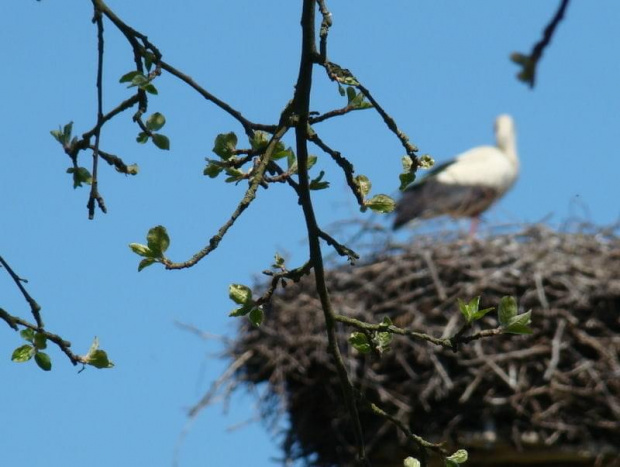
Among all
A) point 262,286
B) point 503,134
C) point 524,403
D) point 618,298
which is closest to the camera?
point 524,403

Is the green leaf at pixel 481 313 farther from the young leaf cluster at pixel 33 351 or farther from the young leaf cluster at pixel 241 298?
the young leaf cluster at pixel 33 351

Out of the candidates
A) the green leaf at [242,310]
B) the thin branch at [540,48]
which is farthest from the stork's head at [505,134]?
the thin branch at [540,48]

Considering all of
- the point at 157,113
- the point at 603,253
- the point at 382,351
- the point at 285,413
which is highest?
the point at 603,253

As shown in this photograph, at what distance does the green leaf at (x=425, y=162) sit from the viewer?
1429 mm

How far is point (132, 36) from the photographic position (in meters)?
1.48

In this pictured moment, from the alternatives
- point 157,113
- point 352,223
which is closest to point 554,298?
point 352,223

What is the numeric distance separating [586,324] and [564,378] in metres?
0.30

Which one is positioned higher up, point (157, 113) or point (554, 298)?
point (554, 298)

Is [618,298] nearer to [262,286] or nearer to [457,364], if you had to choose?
[457,364]

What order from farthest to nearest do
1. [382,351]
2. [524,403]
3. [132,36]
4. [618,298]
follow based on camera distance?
[618,298] → [524,403] → [132,36] → [382,351]

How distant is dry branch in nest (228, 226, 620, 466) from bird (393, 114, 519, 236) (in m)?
1.89

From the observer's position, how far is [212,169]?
4.64 feet

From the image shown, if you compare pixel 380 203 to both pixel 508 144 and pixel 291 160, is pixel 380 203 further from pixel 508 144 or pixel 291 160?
pixel 508 144

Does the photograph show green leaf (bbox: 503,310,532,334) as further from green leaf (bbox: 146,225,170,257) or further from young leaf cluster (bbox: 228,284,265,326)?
green leaf (bbox: 146,225,170,257)
